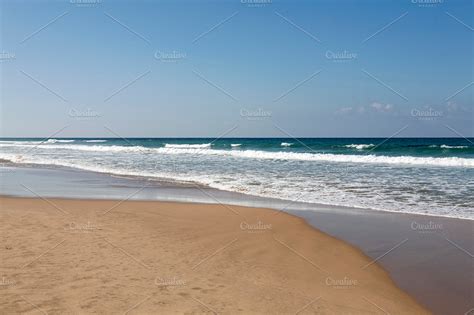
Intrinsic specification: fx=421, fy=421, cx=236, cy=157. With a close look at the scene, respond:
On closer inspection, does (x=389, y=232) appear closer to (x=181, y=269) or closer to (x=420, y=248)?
(x=420, y=248)

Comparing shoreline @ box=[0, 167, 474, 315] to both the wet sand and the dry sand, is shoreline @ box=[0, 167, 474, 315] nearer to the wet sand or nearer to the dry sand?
the wet sand

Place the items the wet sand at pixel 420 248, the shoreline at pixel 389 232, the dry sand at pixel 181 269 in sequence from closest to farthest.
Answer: the dry sand at pixel 181 269
the wet sand at pixel 420 248
the shoreline at pixel 389 232

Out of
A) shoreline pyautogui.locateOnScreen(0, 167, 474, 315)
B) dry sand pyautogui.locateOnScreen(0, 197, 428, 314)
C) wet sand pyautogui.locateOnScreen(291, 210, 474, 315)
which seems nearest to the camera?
dry sand pyautogui.locateOnScreen(0, 197, 428, 314)

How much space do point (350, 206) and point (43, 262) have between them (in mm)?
7229

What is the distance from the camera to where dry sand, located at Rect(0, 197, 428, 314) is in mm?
4426

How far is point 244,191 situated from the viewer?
13258 millimetres

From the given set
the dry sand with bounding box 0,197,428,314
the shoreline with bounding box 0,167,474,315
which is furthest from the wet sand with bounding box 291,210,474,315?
the dry sand with bounding box 0,197,428,314

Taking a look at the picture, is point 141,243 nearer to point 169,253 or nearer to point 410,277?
point 169,253

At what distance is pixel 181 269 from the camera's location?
551 centimetres

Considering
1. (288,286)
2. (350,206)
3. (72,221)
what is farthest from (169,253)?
(350,206)

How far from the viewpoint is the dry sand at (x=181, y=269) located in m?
4.43

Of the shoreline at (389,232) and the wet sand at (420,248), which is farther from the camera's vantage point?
the shoreline at (389,232)

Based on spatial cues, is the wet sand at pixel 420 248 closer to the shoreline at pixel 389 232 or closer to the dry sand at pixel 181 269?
the shoreline at pixel 389 232

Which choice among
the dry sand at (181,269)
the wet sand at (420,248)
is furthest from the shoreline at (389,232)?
the dry sand at (181,269)
